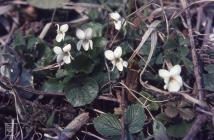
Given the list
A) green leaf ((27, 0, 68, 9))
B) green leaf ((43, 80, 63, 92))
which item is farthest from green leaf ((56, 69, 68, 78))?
green leaf ((27, 0, 68, 9))

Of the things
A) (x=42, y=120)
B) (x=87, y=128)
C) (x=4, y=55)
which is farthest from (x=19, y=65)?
(x=87, y=128)

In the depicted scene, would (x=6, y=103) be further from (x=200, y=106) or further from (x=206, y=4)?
(x=206, y=4)

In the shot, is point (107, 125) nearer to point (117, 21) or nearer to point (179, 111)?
point (179, 111)

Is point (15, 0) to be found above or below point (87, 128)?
above

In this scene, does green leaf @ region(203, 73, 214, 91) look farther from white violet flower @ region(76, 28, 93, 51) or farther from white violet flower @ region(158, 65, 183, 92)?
white violet flower @ region(76, 28, 93, 51)

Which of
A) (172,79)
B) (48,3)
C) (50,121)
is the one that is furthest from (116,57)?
(48,3)

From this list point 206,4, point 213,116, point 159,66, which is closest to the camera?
point 213,116

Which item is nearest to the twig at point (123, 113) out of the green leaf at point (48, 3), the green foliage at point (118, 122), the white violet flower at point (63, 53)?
the green foliage at point (118, 122)
